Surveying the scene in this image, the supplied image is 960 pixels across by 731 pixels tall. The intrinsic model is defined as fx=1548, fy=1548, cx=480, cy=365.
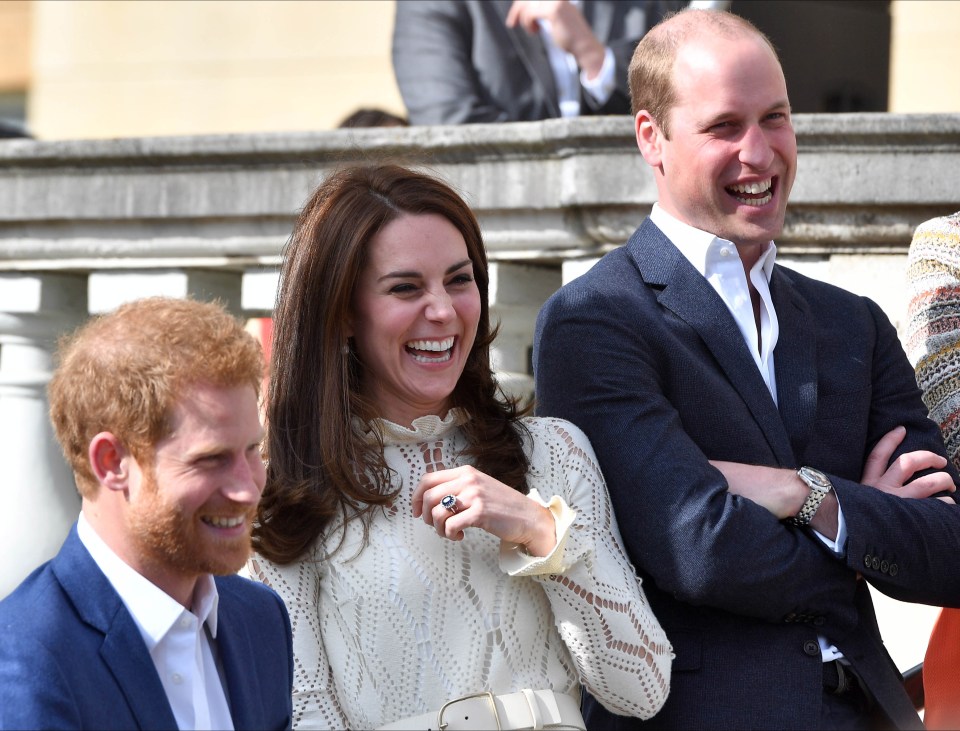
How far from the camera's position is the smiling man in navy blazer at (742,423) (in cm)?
286

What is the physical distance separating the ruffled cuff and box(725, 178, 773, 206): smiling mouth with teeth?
785 mm

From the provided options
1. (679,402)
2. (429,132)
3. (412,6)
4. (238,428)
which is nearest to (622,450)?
(679,402)

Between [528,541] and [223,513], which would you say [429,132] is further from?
[223,513]

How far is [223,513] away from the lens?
85.5 inches

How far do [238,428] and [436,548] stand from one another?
0.73 metres

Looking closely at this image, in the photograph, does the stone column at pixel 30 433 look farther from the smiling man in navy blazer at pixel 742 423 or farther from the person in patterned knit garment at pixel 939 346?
the person in patterned knit garment at pixel 939 346

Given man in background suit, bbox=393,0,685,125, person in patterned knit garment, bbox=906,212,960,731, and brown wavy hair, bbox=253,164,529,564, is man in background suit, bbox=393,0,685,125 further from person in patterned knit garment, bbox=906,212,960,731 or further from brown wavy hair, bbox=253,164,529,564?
brown wavy hair, bbox=253,164,529,564

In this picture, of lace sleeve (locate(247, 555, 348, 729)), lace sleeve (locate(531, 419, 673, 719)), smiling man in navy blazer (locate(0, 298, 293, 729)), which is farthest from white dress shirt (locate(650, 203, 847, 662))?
smiling man in navy blazer (locate(0, 298, 293, 729))

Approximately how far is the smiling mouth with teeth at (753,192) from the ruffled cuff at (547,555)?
785 millimetres

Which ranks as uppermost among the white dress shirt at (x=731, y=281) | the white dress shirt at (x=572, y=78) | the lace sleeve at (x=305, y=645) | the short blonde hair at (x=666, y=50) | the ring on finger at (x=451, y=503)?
the white dress shirt at (x=572, y=78)

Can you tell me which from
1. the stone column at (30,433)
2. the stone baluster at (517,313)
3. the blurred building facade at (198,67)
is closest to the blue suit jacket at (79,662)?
the stone baluster at (517,313)

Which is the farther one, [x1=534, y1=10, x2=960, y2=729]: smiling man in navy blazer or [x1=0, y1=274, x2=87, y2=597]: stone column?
[x1=0, y1=274, x2=87, y2=597]: stone column

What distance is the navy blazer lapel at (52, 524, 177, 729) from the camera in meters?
2.08

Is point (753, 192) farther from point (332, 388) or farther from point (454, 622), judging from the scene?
point (454, 622)
